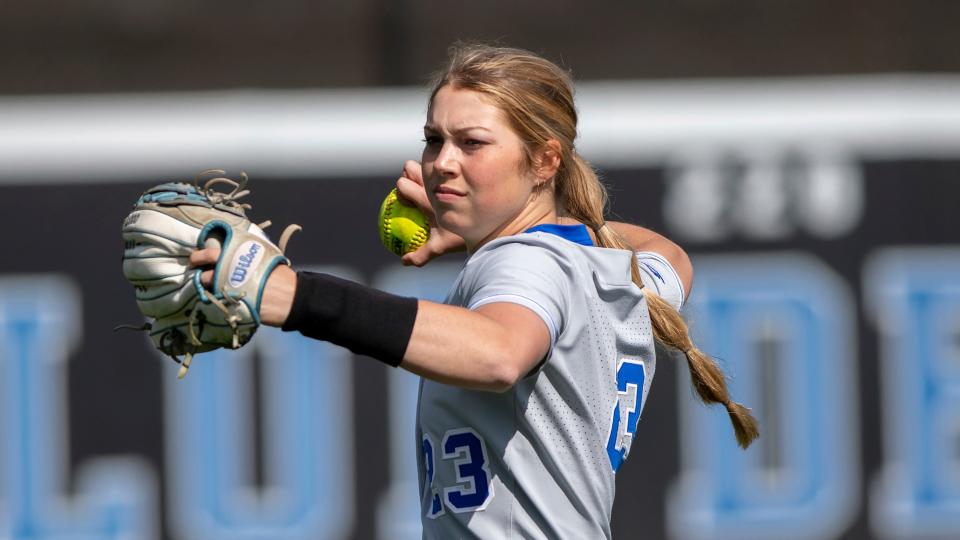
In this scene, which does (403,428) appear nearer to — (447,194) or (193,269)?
(447,194)

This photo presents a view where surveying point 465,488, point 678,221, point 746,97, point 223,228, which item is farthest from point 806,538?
point 223,228

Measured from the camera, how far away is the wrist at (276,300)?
5.38 feet

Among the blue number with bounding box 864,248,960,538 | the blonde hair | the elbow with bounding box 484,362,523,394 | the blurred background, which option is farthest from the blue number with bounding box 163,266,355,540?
the elbow with bounding box 484,362,523,394

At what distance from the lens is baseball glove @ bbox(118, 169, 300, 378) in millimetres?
1650

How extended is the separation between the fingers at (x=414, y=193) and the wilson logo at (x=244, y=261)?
27.0 inches

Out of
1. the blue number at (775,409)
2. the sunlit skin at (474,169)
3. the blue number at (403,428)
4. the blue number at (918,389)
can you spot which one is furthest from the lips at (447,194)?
the blue number at (918,389)

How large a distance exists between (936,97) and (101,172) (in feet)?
9.83

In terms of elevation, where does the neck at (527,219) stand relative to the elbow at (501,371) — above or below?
above

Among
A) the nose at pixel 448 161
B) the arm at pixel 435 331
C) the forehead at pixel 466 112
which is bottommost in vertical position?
the arm at pixel 435 331

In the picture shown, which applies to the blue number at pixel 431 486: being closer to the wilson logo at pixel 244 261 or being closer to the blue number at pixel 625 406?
the blue number at pixel 625 406

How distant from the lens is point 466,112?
193cm

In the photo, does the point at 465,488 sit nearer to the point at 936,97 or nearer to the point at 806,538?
the point at 806,538

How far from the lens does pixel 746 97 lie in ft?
15.6

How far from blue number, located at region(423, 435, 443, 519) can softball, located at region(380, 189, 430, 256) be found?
0.51 metres
